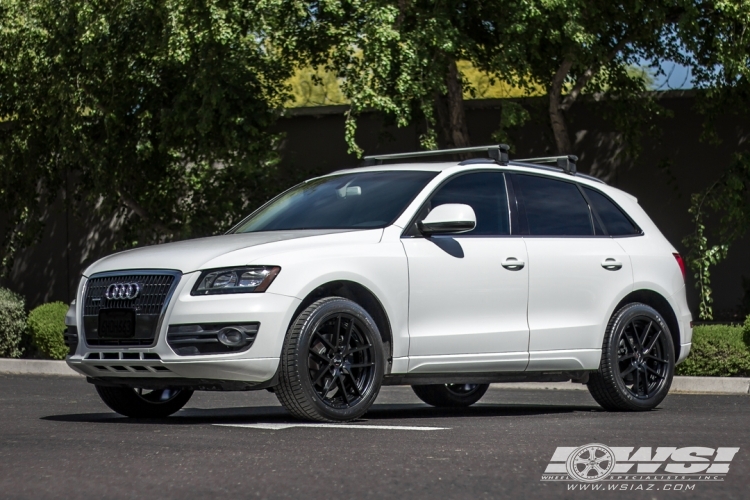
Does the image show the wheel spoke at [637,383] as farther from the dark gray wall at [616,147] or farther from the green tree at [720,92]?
the dark gray wall at [616,147]

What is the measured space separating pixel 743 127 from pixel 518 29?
6.75 meters

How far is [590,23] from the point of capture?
1717 centimetres

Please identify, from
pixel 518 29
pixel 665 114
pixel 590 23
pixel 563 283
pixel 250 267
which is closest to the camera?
pixel 250 267

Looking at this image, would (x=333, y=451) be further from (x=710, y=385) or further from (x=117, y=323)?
(x=710, y=385)

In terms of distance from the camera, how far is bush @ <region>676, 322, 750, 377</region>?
46.0 feet

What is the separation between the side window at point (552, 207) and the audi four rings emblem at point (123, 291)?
10.0ft

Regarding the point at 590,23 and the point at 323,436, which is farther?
the point at 590,23

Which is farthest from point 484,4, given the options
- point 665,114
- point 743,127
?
point 743,127

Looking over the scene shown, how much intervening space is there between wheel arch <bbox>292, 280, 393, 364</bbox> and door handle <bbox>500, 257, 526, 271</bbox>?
1.11 meters

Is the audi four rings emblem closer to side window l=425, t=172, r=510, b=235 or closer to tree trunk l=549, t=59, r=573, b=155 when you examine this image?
side window l=425, t=172, r=510, b=235

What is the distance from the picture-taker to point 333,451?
21.3 feet

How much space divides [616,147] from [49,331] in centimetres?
990

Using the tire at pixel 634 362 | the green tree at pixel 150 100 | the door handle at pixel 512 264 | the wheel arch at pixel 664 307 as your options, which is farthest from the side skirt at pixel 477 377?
the green tree at pixel 150 100

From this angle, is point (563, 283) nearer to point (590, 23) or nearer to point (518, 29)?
point (518, 29)
